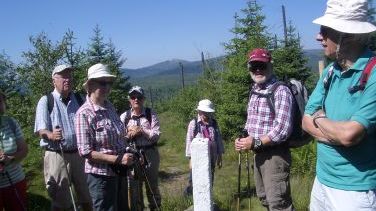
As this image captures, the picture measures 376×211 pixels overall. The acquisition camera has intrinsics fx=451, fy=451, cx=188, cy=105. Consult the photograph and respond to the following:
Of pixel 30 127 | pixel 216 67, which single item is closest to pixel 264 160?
pixel 30 127

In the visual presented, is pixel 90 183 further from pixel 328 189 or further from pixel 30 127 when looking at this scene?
pixel 30 127

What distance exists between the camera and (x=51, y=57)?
12414 mm

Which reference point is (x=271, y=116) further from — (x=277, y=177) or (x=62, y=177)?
(x=62, y=177)

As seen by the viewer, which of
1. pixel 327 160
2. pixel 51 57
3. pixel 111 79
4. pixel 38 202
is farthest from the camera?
pixel 51 57

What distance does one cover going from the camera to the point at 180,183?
34.7ft

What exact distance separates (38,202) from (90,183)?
379 cm

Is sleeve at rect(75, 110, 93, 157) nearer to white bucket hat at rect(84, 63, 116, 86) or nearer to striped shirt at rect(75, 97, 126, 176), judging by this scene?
striped shirt at rect(75, 97, 126, 176)

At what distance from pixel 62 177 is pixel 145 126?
1414mm

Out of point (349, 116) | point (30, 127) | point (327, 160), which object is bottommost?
point (30, 127)

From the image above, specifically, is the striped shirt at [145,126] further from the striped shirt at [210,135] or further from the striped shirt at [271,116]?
the striped shirt at [271,116]

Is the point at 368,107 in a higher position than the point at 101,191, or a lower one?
higher

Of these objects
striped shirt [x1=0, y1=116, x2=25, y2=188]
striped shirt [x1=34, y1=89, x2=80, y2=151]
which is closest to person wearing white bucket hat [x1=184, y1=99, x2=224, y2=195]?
striped shirt [x1=34, y1=89, x2=80, y2=151]

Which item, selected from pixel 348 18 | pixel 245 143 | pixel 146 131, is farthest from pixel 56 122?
pixel 348 18

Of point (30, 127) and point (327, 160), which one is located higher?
point (327, 160)
